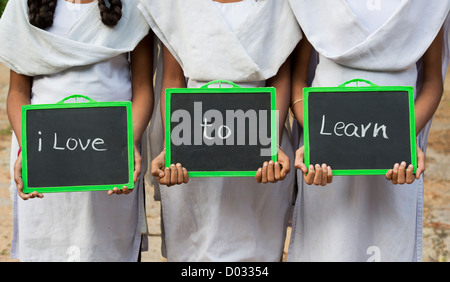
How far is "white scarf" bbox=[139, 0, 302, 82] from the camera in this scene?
288cm

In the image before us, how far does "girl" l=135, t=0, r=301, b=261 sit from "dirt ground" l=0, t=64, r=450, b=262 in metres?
1.39

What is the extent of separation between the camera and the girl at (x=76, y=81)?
2875 millimetres

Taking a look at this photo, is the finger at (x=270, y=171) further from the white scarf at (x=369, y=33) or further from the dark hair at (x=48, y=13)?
the dark hair at (x=48, y=13)

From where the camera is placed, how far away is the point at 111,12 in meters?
2.89

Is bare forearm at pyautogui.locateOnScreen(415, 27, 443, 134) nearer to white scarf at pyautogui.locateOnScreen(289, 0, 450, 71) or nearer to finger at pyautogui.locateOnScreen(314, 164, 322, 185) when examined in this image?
white scarf at pyautogui.locateOnScreen(289, 0, 450, 71)

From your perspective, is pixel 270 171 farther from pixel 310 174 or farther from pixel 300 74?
pixel 300 74

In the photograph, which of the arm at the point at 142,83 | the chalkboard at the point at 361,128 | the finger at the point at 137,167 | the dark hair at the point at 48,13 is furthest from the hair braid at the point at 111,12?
the chalkboard at the point at 361,128

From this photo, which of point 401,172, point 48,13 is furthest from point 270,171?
point 48,13

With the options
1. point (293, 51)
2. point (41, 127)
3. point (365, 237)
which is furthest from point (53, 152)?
point (365, 237)

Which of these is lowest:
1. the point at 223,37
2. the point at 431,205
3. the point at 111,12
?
the point at 431,205

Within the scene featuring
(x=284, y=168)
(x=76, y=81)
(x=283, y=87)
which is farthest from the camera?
(x=283, y=87)

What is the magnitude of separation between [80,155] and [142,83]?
487mm

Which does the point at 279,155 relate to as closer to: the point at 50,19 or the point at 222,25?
the point at 222,25

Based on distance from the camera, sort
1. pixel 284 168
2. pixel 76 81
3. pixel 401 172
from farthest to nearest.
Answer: pixel 76 81 < pixel 284 168 < pixel 401 172
